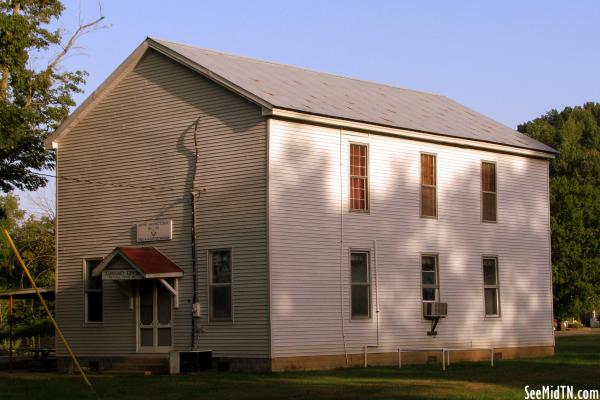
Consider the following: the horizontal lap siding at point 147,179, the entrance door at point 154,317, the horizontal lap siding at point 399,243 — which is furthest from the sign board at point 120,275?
the horizontal lap siding at point 399,243

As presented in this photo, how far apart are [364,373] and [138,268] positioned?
6.59 metres

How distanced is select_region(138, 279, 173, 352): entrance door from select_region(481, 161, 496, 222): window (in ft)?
35.2

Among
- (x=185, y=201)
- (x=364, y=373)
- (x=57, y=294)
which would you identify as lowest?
(x=364, y=373)

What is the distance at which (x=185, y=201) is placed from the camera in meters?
31.0

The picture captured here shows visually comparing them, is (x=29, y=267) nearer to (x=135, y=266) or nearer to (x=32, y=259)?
(x=32, y=259)

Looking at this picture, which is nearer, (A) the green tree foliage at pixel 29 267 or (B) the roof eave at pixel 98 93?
(B) the roof eave at pixel 98 93

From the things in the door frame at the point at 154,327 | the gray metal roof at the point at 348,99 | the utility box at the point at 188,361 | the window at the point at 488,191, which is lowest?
the utility box at the point at 188,361

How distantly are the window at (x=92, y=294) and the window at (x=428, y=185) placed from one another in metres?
9.85

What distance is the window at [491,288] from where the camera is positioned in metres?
35.8

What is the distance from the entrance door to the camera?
3131 centimetres

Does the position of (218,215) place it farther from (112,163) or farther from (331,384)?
(331,384)

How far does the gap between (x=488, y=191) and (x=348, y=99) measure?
5.69m

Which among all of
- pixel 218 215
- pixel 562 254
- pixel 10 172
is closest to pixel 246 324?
pixel 218 215

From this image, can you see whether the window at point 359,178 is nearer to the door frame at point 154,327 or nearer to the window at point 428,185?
the window at point 428,185
